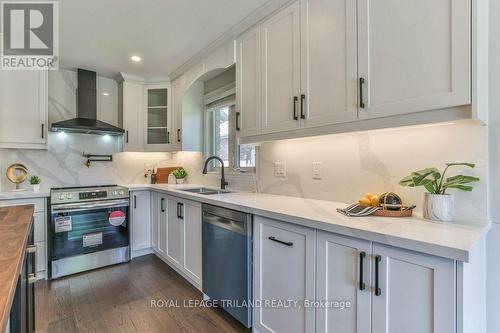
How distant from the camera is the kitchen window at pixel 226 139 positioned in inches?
114

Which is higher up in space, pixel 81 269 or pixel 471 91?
pixel 471 91

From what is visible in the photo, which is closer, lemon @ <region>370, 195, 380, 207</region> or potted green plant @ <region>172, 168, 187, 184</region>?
lemon @ <region>370, 195, 380, 207</region>

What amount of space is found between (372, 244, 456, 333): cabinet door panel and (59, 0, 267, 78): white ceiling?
6.38 feet

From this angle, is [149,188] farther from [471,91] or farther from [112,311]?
[471,91]

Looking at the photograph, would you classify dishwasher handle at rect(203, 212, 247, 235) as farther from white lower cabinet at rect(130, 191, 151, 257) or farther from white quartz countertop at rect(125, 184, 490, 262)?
white lower cabinet at rect(130, 191, 151, 257)

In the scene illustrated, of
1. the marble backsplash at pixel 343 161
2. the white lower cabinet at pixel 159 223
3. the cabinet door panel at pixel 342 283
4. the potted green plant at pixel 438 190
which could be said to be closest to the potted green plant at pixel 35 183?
the marble backsplash at pixel 343 161

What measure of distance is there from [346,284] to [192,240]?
1.58 m

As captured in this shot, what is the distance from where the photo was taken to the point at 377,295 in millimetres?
1085

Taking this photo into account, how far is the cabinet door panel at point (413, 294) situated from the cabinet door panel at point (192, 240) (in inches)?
61.9

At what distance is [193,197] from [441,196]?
180cm

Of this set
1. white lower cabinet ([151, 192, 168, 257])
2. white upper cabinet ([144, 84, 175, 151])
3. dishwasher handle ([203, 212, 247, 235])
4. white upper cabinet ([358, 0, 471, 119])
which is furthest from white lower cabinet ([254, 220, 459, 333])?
white upper cabinet ([144, 84, 175, 151])

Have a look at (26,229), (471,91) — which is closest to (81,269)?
(26,229)

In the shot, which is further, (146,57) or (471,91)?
(146,57)

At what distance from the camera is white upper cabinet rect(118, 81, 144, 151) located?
3.53 m
